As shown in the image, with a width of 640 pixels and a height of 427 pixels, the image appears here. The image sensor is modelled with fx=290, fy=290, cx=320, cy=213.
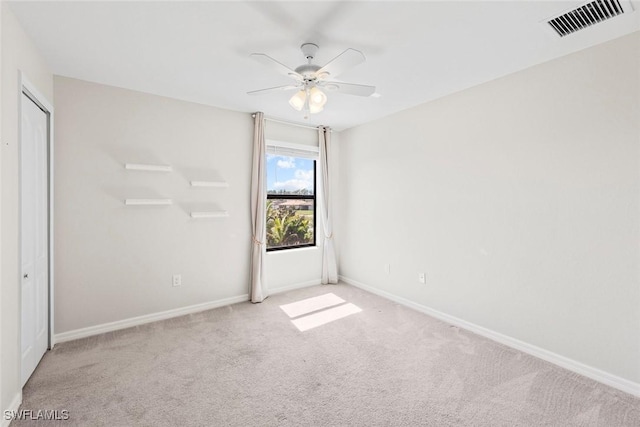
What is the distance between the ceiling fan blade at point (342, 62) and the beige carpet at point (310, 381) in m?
2.25

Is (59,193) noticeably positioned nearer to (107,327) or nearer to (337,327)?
(107,327)

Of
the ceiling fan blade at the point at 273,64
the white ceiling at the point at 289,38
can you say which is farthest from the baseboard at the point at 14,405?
the ceiling fan blade at the point at 273,64

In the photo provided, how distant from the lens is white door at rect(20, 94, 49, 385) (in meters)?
2.08

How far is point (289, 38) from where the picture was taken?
82.7 inches

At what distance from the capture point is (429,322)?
3.19 m

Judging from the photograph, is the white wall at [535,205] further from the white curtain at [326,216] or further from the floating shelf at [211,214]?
the floating shelf at [211,214]

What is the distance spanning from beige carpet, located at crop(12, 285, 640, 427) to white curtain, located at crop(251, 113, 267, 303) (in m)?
0.80

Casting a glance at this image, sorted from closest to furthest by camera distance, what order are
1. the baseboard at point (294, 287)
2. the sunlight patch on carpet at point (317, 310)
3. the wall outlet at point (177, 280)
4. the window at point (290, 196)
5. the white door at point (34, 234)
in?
the white door at point (34, 234)
the sunlight patch on carpet at point (317, 310)
the wall outlet at point (177, 280)
the baseboard at point (294, 287)
the window at point (290, 196)

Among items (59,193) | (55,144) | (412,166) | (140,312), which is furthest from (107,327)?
(412,166)

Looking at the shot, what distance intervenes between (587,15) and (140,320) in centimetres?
453

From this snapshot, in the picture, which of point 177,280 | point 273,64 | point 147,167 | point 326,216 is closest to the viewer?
point 273,64

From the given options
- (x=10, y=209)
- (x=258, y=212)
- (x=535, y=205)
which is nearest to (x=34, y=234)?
(x=10, y=209)

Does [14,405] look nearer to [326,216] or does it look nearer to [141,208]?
[141,208]

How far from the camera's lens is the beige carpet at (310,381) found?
1816mm
